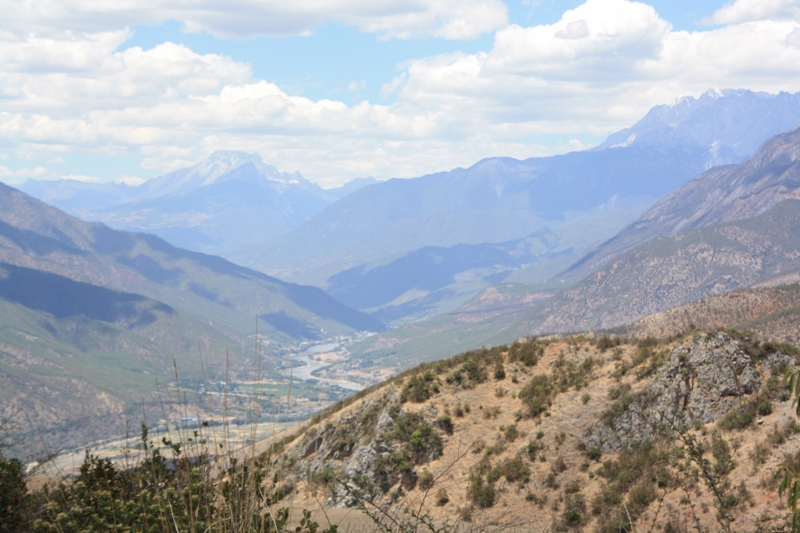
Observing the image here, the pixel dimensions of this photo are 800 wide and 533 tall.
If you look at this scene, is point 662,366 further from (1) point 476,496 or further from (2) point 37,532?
(2) point 37,532

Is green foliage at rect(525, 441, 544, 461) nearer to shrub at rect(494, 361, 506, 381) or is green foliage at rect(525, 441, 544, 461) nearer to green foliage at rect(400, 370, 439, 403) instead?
shrub at rect(494, 361, 506, 381)

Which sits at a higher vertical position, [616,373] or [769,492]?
[616,373]

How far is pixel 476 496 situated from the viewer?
962 inches

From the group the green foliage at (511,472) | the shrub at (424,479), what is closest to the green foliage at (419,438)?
the shrub at (424,479)

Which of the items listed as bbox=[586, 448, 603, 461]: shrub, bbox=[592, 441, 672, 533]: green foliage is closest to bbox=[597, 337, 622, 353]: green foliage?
bbox=[586, 448, 603, 461]: shrub

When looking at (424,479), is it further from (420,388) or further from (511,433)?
(420,388)

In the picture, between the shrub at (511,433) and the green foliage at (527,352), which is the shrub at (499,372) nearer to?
the green foliage at (527,352)

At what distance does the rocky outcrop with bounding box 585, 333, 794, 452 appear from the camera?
26.0 m

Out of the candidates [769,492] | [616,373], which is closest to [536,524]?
[769,492]

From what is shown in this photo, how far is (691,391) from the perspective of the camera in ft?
88.0

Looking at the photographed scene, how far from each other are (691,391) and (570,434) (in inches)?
186

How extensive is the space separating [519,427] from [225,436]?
22.0m

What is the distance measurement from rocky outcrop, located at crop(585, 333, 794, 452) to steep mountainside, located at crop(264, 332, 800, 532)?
0.05 meters

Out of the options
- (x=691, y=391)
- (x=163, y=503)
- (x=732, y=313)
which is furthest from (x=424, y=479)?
(x=732, y=313)
